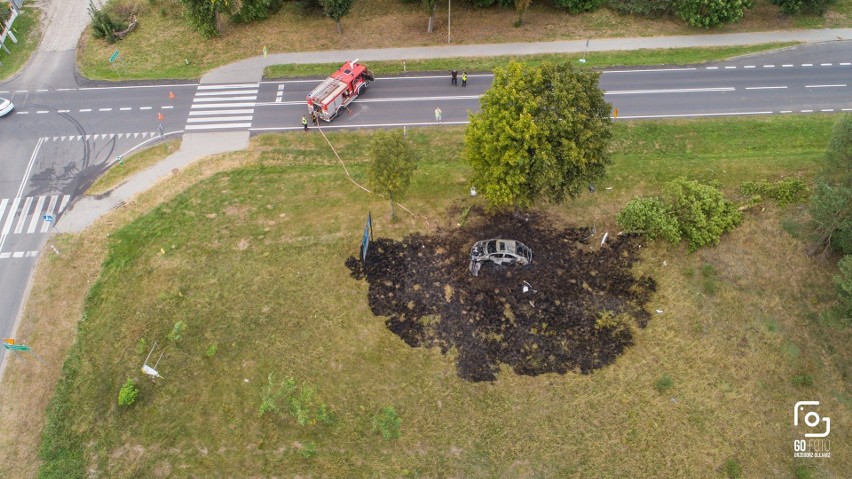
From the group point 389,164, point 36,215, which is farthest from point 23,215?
point 389,164

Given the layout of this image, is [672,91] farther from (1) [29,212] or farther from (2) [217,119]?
Result: (1) [29,212]

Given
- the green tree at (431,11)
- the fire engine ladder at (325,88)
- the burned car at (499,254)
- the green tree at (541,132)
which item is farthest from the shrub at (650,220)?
the green tree at (431,11)

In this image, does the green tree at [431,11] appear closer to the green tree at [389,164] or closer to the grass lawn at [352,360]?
the grass lawn at [352,360]

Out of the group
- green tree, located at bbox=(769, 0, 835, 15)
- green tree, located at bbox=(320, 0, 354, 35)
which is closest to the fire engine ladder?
green tree, located at bbox=(320, 0, 354, 35)

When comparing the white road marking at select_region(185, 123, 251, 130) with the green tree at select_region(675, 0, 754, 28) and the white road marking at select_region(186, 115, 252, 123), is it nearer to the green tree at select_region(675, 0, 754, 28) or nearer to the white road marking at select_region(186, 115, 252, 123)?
the white road marking at select_region(186, 115, 252, 123)

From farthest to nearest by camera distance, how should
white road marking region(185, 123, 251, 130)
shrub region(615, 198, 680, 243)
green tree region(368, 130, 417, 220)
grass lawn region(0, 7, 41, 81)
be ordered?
grass lawn region(0, 7, 41, 81) → white road marking region(185, 123, 251, 130) → shrub region(615, 198, 680, 243) → green tree region(368, 130, 417, 220)

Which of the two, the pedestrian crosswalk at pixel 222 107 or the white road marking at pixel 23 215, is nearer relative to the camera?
the white road marking at pixel 23 215
